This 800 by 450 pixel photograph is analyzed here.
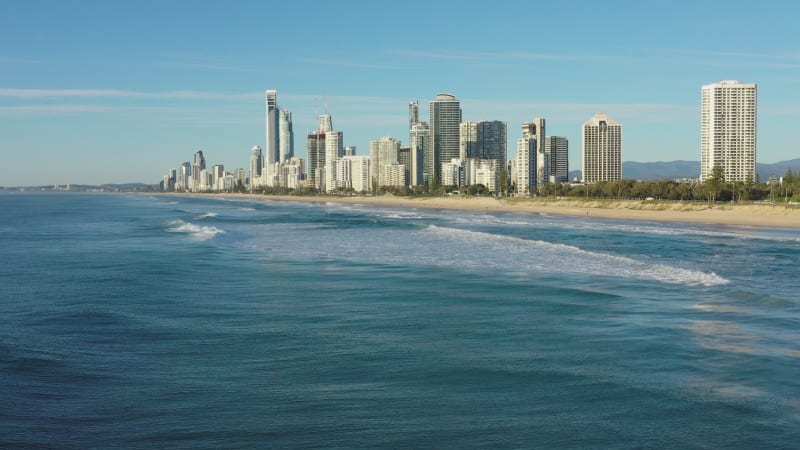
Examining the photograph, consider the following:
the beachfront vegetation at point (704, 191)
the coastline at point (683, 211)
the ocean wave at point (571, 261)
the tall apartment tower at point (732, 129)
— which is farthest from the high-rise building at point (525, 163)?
the ocean wave at point (571, 261)

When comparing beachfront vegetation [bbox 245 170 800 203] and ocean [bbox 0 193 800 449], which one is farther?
beachfront vegetation [bbox 245 170 800 203]

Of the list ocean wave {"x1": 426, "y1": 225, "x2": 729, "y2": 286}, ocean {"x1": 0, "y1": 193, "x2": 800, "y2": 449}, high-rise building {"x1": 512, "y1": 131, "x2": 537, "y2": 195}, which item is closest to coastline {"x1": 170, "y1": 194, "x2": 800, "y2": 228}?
ocean wave {"x1": 426, "y1": 225, "x2": 729, "y2": 286}

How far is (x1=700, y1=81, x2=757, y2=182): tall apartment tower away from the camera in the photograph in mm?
162250

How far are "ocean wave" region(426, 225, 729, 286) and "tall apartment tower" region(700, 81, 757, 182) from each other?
137 metres

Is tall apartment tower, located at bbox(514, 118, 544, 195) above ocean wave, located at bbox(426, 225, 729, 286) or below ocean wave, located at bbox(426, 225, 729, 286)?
above

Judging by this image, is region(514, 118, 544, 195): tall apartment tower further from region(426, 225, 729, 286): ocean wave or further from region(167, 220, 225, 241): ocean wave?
region(426, 225, 729, 286): ocean wave

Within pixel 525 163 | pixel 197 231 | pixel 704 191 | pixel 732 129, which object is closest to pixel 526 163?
pixel 525 163

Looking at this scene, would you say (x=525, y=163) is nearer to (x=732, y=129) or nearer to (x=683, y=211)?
(x=732, y=129)

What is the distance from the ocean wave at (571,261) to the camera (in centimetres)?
2438

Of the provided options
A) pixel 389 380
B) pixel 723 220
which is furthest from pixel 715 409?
pixel 723 220

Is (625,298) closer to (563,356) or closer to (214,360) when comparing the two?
(563,356)

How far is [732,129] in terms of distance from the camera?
164250 mm

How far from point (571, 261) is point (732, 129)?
151 m

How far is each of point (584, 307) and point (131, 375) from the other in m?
10.7
